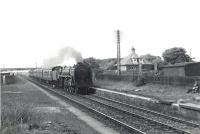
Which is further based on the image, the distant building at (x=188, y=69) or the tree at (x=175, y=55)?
the tree at (x=175, y=55)

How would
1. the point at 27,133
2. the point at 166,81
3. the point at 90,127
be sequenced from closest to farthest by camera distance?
the point at 27,133 < the point at 90,127 < the point at 166,81

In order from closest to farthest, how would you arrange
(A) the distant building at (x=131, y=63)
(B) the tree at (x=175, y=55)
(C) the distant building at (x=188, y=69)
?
1. (C) the distant building at (x=188, y=69)
2. (B) the tree at (x=175, y=55)
3. (A) the distant building at (x=131, y=63)

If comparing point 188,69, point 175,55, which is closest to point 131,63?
point 175,55

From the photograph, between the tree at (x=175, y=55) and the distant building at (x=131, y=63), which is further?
the distant building at (x=131, y=63)

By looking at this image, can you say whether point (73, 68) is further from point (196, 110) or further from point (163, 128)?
point (163, 128)

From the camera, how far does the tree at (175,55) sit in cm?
8096

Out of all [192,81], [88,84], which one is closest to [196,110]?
[192,81]

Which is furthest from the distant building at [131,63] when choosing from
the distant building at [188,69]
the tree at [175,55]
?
the distant building at [188,69]

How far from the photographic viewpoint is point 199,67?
33.2 meters

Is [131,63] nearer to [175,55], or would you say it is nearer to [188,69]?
[175,55]

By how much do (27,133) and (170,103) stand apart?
30.5 ft

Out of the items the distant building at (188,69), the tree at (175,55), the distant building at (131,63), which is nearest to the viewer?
the distant building at (188,69)

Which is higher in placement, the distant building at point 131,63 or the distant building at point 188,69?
the distant building at point 131,63

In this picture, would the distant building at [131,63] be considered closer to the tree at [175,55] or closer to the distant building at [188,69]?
the tree at [175,55]
